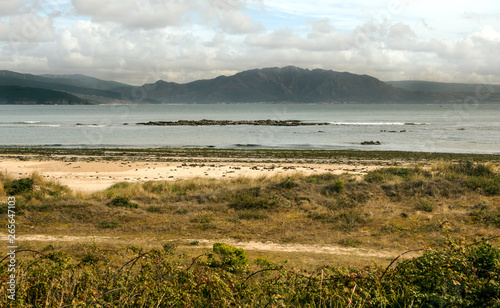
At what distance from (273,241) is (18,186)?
13.4 meters

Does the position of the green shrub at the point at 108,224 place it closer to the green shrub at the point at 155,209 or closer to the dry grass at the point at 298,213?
the dry grass at the point at 298,213

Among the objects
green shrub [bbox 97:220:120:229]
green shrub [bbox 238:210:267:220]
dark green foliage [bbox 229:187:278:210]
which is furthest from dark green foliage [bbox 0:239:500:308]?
dark green foliage [bbox 229:187:278:210]

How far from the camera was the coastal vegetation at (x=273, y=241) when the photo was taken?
576 cm

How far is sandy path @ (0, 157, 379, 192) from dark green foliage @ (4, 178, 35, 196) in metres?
3.71

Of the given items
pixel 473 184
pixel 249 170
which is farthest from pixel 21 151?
pixel 473 184

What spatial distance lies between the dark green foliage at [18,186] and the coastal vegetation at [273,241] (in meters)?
0.06

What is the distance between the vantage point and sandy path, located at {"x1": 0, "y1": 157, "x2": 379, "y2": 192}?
27.1 metres

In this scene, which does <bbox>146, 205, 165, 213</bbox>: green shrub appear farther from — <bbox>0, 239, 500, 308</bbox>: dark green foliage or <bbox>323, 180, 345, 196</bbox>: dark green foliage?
<bbox>0, 239, 500, 308</bbox>: dark green foliage

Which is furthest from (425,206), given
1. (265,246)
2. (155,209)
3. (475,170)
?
(155,209)

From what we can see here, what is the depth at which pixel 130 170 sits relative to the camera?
1259 inches

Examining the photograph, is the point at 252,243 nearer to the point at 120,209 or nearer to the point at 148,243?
the point at 148,243

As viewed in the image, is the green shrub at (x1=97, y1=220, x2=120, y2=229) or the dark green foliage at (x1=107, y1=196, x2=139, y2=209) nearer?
the green shrub at (x1=97, y1=220, x2=120, y2=229)

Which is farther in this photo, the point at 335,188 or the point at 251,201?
the point at 335,188

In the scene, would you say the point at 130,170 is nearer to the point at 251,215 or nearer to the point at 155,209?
the point at 155,209
